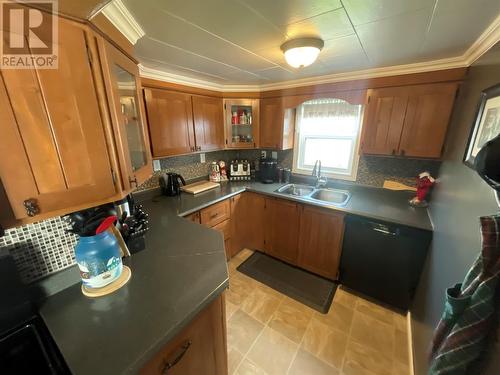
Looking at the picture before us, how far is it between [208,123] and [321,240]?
73.5 inches

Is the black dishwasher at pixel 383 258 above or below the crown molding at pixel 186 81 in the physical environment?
below

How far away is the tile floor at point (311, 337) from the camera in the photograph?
4.65 ft

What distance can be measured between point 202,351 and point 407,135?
2.25 metres

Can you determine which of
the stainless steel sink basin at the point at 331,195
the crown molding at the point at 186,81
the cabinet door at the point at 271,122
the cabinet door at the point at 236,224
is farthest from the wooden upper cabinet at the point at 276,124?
the cabinet door at the point at 236,224

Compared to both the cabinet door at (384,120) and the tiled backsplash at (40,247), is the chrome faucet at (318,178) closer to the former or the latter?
the cabinet door at (384,120)

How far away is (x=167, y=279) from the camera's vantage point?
38.9 inches

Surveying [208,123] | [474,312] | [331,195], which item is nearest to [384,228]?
[331,195]

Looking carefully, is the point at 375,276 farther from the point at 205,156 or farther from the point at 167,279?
the point at 205,156

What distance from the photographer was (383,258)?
5.74 ft

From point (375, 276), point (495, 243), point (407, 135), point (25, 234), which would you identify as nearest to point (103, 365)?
point (25, 234)

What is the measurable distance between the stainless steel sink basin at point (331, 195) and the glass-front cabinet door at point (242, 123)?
1.02 metres

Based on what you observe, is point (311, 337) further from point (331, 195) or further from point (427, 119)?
point (427, 119)

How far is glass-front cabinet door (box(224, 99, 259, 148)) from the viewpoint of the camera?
2.55 m


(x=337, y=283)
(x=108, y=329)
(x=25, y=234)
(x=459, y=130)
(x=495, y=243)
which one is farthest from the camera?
(x=337, y=283)
